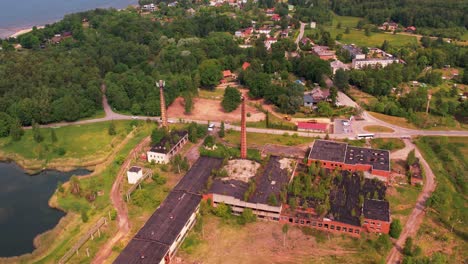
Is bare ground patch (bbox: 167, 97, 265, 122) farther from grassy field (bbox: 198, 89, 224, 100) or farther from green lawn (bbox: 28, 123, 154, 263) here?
green lawn (bbox: 28, 123, 154, 263)

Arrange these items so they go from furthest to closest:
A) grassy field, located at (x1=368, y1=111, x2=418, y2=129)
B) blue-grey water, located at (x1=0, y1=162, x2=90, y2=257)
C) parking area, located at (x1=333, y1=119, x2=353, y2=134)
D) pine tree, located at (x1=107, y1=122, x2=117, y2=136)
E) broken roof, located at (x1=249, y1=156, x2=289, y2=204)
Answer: grassy field, located at (x1=368, y1=111, x2=418, y2=129) → pine tree, located at (x1=107, y1=122, x2=117, y2=136) → parking area, located at (x1=333, y1=119, x2=353, y2=134) → broken roof, located at (x1=249, y1=156, x2=289, y2=204) → blue-grey water, located at (x1=0, y1=162, x2=90, y2=257)

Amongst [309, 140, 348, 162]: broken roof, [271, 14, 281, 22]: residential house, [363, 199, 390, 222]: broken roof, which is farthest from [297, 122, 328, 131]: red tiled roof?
[271, 14, 281, 22]: residential house

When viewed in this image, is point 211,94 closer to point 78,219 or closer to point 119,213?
point 119,213

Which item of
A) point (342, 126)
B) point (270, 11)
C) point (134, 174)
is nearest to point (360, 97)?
point (342, 126)

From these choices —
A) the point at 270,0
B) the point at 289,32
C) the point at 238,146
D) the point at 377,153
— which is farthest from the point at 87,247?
the point at 270,0

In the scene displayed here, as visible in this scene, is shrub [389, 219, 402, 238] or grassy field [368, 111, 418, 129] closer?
shrub [389, 219, 402, 238]

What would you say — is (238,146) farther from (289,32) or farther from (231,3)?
(231,3)

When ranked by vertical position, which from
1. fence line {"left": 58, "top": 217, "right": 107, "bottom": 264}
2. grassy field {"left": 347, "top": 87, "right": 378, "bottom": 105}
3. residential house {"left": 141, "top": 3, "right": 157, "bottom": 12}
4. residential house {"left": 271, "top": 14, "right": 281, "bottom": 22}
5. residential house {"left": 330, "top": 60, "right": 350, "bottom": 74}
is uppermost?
residential house {"left": 141, "top": 3, "right": 157, "bottom": 12}

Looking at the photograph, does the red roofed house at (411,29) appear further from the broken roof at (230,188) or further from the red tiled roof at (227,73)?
the broken roof at (230,188)
